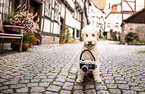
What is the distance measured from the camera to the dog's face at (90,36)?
1969mm

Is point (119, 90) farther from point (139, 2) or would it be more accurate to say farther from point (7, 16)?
point (139, 2)

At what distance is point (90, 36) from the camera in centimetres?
204

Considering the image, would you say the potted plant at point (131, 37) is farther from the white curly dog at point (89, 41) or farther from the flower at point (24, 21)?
the white curly dog at point (89, 41)

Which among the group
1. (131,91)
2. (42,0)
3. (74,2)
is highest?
(74,2)

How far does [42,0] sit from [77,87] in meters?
8.91

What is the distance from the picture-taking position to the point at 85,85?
216 centimetres

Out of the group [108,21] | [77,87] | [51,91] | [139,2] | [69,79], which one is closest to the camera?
[51,91]

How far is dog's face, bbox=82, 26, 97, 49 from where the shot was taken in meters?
1.97

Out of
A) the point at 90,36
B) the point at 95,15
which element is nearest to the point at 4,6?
the point at 90,36

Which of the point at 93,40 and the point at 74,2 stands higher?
the point at 74,2

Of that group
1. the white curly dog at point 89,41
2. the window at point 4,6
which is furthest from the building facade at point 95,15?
the white curly dog at point 89,41

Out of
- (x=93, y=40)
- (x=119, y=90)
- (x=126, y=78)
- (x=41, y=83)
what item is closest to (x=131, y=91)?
(x=119, y=90)

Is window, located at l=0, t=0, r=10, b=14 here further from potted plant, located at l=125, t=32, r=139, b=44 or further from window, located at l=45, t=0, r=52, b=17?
potted plant, located at l=125, t=32, r=139, b=44

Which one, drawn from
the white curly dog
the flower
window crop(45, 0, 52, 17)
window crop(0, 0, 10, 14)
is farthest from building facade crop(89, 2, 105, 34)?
the white curly dog
